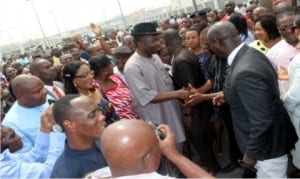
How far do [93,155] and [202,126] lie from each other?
2187 millimetres

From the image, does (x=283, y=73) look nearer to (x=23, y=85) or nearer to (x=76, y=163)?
(x=76, y=163)

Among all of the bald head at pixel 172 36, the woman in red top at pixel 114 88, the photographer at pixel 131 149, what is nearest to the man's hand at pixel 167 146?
the photographer at pixel 131 149

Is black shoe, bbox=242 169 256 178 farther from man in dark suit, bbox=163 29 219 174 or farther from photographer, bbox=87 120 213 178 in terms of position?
photographer, bbox=87 120 213 178

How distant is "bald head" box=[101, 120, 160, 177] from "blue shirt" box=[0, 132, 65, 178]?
886 mm

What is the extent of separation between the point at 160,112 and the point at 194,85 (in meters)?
0.54

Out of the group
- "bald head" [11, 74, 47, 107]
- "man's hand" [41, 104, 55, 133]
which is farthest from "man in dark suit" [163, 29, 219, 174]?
"man's hand" [41, 104, 55, 133]

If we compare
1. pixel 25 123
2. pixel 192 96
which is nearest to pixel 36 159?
pixel 25 123

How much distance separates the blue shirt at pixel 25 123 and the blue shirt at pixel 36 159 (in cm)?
34

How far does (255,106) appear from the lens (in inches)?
94.2

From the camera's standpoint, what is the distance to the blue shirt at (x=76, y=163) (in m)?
1.96

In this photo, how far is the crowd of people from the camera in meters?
1.62

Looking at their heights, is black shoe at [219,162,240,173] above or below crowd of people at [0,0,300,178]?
below

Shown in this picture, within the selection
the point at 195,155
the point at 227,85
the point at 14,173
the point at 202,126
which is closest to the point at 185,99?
the point at 202,126

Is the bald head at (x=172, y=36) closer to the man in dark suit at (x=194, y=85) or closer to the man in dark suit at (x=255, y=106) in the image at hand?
the man in dark suit at (x=194, y=85)
